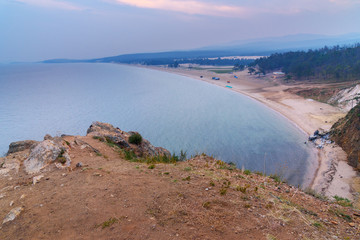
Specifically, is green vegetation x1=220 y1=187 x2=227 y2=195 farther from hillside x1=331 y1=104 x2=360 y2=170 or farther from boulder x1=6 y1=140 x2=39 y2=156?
hillside x1=331 y1=104 x2=360 y2=170

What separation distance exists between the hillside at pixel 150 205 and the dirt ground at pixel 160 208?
0.03 meters

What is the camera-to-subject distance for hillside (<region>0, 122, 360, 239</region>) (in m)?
5.72

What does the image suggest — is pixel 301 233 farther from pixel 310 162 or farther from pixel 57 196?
pixel 310 162

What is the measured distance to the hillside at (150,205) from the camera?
225 inches

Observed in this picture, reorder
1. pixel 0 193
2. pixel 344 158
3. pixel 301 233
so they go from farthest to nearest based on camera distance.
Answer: pixel 344 158 < pixel 0 193 < pixel 301 233

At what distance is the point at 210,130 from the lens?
35.9m

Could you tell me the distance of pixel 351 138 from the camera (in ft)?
74.9

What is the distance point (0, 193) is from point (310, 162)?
2743 cm

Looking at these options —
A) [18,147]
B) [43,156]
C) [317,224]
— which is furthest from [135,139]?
[317,224]

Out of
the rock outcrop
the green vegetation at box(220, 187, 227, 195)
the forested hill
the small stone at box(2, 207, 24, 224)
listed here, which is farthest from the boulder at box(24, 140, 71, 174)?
the forested hill

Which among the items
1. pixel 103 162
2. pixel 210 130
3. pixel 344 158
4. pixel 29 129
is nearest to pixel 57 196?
pixel 103 162

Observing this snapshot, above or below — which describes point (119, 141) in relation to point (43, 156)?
below

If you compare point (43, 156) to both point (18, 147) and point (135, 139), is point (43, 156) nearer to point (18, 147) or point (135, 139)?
point (18, 147)

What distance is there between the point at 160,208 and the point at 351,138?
26.2m
